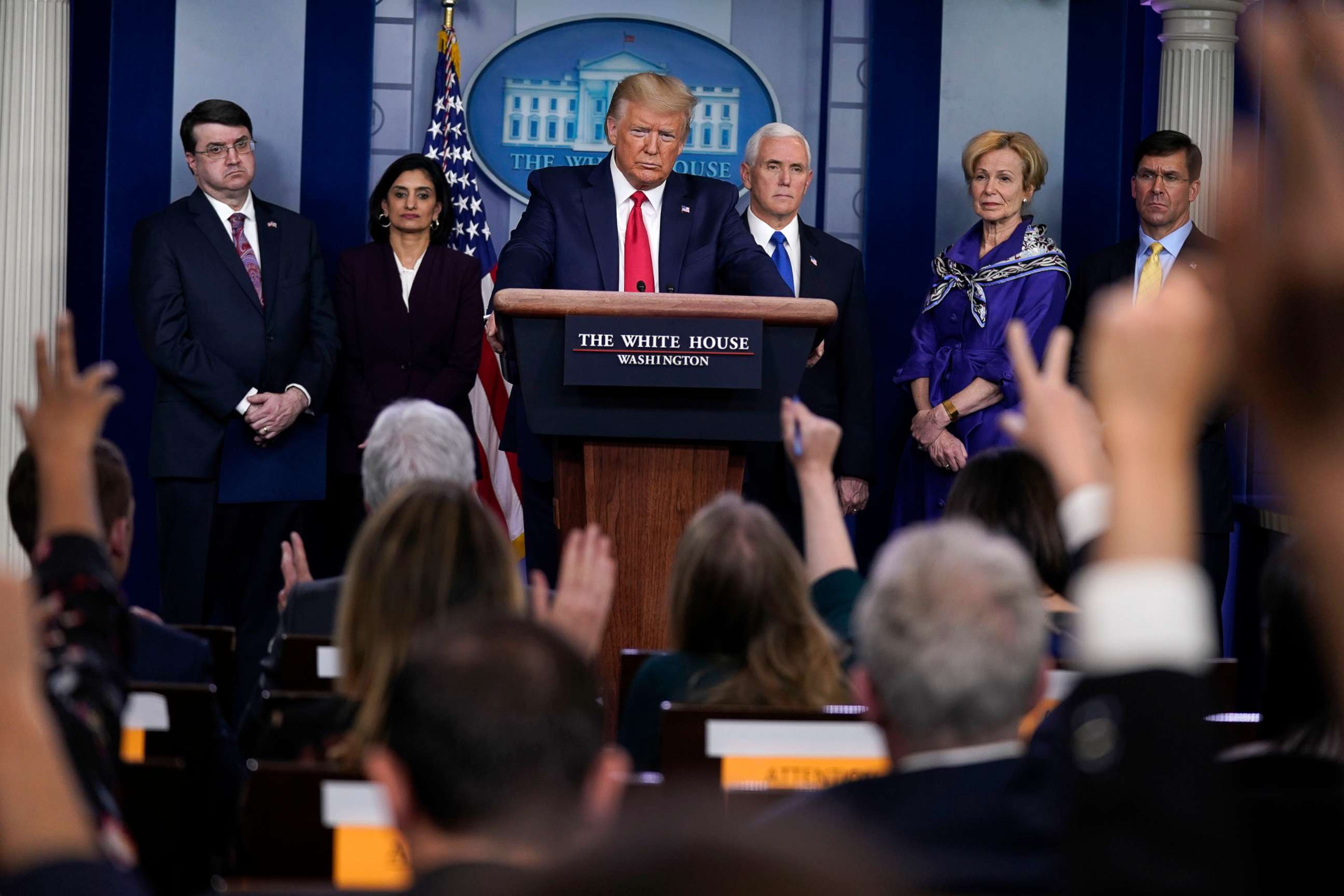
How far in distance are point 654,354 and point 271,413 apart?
2.19 metres

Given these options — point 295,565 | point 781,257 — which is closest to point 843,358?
point 781,257

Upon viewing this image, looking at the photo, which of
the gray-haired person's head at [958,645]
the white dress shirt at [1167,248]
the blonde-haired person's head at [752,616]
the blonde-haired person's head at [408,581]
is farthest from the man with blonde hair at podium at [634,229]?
the gray-haired person's head at [958,645]

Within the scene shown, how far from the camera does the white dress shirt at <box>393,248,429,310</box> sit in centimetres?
564

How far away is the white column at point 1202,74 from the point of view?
6105 mm

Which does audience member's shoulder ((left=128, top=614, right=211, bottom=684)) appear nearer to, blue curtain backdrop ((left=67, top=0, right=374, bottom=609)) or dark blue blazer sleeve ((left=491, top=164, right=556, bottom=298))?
dark blue blazer sleeve ((left=491, top=164, right=556, bottom=298))

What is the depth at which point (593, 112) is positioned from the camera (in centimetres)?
640

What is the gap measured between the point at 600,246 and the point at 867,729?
2826mm

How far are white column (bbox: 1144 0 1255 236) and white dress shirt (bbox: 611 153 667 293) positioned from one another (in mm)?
2555

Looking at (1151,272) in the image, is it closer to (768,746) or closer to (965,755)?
(768,746)

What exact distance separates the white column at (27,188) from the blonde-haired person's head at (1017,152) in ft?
11.1

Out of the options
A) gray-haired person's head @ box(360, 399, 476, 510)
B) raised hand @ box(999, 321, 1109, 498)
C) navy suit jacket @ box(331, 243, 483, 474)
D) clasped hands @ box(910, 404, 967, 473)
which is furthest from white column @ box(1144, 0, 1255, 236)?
raised hand @ box(999, 321, 1109, 498)

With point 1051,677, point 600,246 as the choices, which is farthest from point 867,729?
point 600,246

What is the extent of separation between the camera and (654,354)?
3.63 m

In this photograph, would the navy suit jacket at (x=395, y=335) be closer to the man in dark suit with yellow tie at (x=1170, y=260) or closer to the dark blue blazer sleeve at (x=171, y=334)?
the dark blue blazer sleeve at (x=171, y=334)
